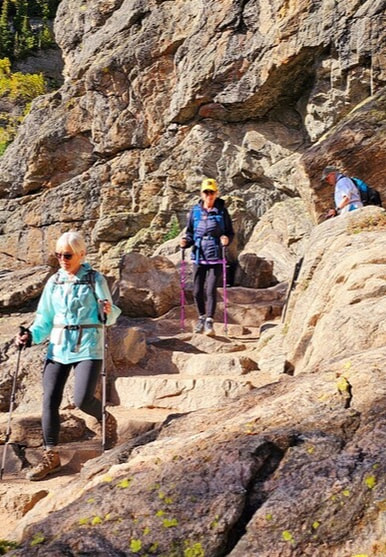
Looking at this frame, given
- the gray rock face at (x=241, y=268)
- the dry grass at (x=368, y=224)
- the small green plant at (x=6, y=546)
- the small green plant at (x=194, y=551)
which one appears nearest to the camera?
the small green plant at (x=194, y=551)

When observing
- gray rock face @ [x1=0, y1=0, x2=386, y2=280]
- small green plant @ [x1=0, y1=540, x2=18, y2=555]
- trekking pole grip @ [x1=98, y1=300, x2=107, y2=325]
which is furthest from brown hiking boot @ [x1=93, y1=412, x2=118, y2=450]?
gray rock face @ [x1=0, y1=0, x2=386, y2=280]

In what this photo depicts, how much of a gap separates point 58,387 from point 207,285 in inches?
202

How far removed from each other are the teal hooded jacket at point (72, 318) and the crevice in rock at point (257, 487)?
2.41 m

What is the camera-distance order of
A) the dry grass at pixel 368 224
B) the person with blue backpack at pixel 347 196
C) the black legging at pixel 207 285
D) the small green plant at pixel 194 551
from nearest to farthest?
1. the small green plant at pixel 194 551
2. the dry grass at pixel 368 224
3. the person with blue backpack at pixel 347 196
4. the black legging at pixel 207 285

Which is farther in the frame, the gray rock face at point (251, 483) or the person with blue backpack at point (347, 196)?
the person with blue backpack at point (347, 196)

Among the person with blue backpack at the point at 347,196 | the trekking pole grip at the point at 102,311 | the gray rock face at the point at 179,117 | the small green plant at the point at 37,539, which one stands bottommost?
the small green plant at the point at 37,539

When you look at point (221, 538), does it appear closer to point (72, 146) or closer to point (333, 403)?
point (333, 403)

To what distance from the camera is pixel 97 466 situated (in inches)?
161

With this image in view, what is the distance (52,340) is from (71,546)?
109 inches

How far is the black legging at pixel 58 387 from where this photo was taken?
204 inches

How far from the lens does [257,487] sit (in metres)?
3.06

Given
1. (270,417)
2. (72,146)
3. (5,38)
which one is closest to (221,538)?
(270,417)

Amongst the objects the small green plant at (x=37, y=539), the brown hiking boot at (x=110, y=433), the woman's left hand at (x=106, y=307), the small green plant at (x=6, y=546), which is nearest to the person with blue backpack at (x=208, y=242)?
the brown hiking boot at (x=110, y=433)

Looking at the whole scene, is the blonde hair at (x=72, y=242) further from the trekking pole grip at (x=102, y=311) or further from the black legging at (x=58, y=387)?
the black legging at (x=58, y=387)
